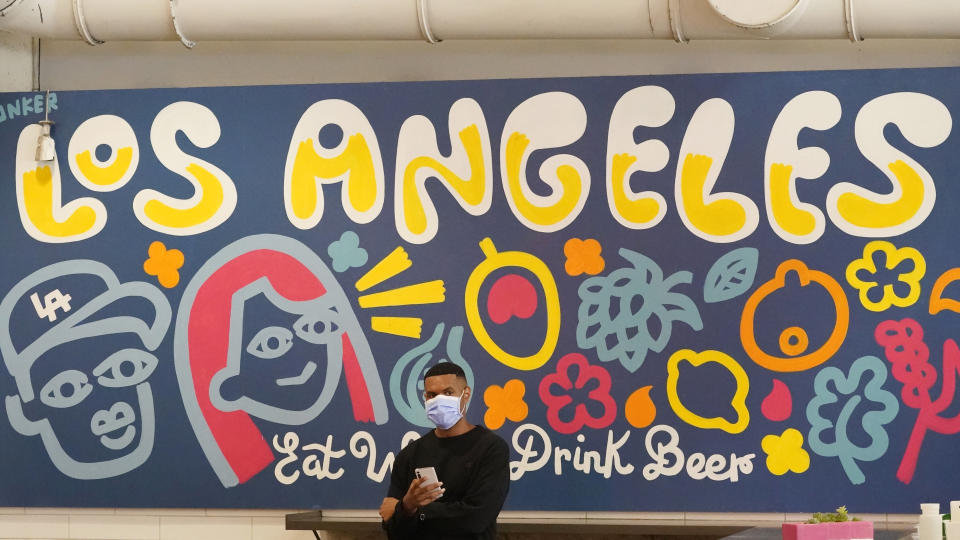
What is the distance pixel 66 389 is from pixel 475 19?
2.83 meters

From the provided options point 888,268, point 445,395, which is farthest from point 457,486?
point 888,268

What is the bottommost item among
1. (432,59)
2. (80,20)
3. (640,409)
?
(640,409)

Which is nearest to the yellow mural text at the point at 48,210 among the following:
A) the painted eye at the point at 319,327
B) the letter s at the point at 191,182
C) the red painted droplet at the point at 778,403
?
the letter s at the point at 191,182

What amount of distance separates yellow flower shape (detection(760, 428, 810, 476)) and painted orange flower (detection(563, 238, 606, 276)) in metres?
1.14

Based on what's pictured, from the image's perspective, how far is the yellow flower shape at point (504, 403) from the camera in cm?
602

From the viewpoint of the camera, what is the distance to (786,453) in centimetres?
574

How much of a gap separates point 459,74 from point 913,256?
2409 mm

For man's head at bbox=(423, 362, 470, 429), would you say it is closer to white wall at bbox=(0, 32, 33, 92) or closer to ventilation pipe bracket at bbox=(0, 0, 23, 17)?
ventilation pipe bracket at bbox=(0, 0, 23, 17)

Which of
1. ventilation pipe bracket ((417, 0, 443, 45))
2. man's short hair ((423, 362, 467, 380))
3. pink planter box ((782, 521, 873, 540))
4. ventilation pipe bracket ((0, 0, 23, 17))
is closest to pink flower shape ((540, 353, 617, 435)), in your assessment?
man's short hair ((423, 362, 467, 380))

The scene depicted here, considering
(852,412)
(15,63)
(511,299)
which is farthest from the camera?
(15,63)

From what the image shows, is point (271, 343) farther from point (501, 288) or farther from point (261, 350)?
point (501, 288)

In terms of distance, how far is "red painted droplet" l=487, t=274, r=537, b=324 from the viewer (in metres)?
6.05

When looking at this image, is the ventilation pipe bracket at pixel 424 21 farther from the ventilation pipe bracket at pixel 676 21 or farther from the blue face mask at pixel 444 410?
the blue face mask at pixel 444 410

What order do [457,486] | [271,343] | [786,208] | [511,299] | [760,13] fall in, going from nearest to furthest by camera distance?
[457,486], [760,13], [786,208], [511,299], [271,343]
